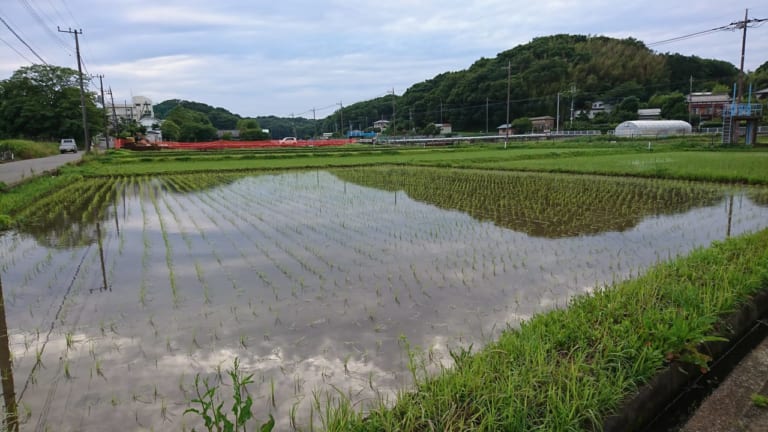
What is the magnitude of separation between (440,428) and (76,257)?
600 cm

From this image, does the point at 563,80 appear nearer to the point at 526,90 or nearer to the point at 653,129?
the point at 526,90

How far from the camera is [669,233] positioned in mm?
6773

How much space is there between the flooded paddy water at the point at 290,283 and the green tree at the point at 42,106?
40.9 metres

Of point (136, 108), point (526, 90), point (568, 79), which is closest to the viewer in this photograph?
point (568, 79)

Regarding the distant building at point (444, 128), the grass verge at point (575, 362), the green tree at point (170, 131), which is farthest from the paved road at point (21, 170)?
the distant building at point (444, 128)

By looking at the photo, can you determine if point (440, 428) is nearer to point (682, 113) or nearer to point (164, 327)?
point (164, 327)

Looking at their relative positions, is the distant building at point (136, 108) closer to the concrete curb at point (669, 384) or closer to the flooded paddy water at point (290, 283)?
the flooded paddy water at point (290, 283)

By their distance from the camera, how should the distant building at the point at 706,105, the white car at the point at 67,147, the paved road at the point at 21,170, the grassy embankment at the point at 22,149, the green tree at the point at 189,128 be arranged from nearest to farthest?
the paved road at the point at 21,170
the grassy embankment at the point at 22,149
the white car at the point at 67,147
the distant building at the point at 706,105
the green tree at the point at 189,128

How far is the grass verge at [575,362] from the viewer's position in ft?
6.86

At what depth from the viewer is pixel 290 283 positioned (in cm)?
473

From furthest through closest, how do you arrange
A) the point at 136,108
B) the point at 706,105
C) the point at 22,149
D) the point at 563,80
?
the point at 136,108 → the point at 563,80 → the point at 706,105 → the point at 22,149

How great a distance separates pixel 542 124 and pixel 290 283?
213ft

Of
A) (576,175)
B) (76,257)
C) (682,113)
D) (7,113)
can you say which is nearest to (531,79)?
(682,113)

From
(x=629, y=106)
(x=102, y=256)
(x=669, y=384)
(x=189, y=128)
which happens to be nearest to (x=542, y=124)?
(x=629, y=106)
